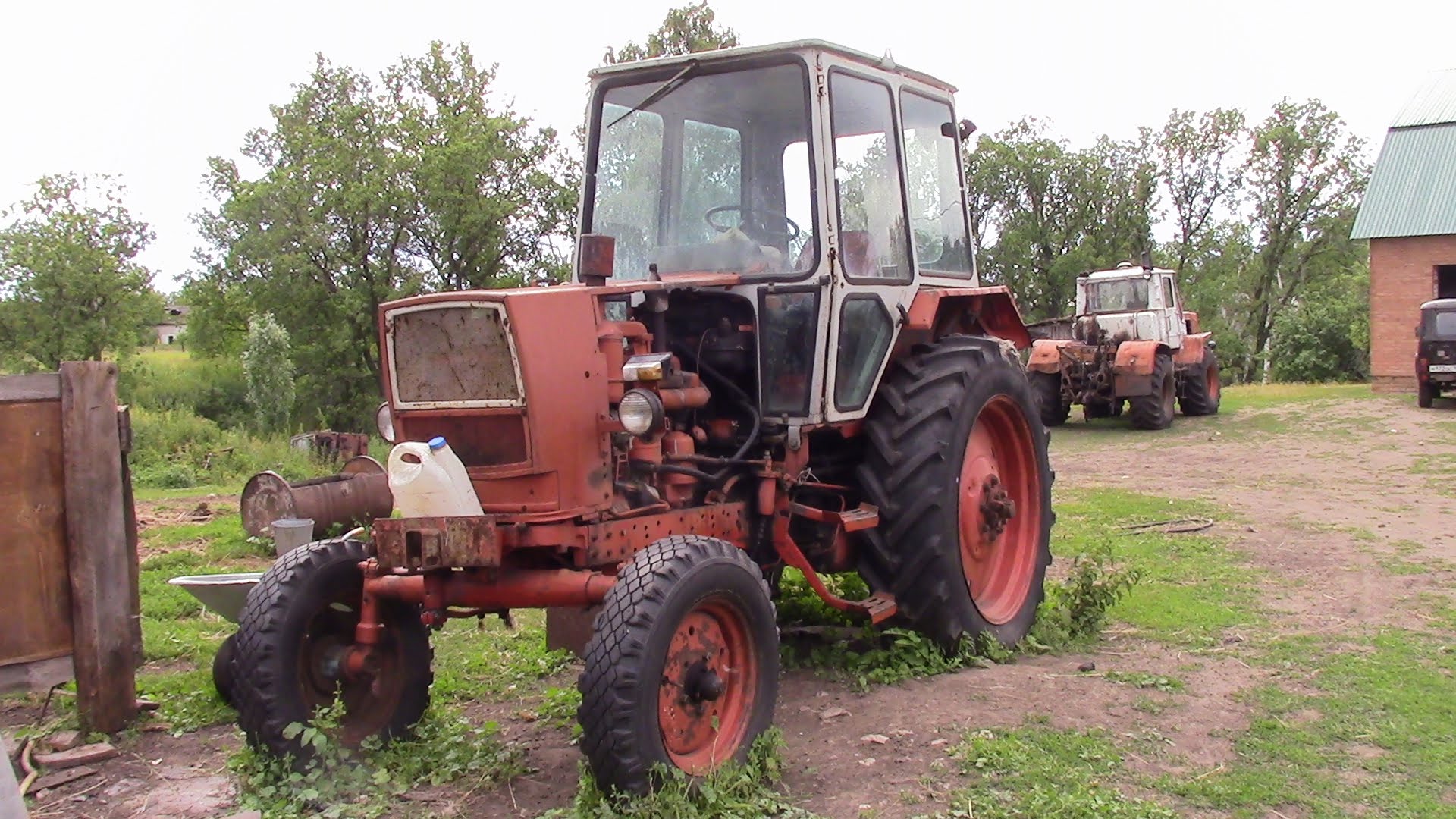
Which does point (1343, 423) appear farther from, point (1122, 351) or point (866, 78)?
point (866, 78)

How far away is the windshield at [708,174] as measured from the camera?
5465mm

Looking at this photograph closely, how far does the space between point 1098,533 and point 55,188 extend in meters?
34.3

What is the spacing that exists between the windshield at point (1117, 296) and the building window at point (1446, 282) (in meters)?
10.3

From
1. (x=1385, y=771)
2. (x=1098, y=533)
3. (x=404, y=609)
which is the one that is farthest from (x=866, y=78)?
(x=1098, y=533)

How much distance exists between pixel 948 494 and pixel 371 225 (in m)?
29.2

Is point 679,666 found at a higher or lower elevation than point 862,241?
lower

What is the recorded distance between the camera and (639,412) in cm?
439

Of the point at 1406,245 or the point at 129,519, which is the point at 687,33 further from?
the point at 129,519

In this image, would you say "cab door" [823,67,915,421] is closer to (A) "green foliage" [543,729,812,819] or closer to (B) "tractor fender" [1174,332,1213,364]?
(A) "green foliage" [543,729,812,819]

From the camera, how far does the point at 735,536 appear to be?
5.20 m

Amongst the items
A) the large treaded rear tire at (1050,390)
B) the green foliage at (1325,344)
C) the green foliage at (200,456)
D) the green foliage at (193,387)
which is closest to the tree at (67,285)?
the green foliage at (193,387)

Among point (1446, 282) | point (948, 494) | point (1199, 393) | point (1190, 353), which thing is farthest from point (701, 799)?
point (1446, 282)

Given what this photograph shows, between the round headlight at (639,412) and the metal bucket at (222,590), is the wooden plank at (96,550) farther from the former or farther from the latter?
the round headlight at (639,412)

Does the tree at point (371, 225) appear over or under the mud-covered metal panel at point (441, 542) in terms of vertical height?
over
